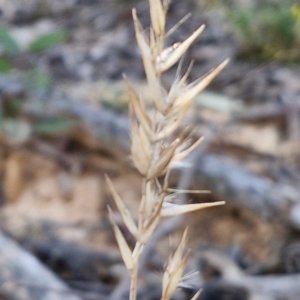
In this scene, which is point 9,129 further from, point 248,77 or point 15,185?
point 248,77

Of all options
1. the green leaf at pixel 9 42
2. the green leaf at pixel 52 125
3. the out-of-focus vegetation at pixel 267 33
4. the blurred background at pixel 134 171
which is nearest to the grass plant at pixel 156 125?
the blurred background at pixel 134 171

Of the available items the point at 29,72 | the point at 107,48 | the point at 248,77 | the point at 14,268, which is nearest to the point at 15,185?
the point at 29,72

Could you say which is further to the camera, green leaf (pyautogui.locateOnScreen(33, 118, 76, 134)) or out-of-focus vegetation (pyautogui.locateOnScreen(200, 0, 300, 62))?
out-of-focus vegetation (pyautogui.locateOnScreen(200, 0, 300, 62))

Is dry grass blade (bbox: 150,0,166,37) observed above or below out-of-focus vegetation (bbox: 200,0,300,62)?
above

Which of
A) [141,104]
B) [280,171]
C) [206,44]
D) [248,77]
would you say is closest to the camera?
[141,104]

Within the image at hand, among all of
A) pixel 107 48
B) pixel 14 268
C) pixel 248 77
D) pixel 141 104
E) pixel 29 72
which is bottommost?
pixel 248 77

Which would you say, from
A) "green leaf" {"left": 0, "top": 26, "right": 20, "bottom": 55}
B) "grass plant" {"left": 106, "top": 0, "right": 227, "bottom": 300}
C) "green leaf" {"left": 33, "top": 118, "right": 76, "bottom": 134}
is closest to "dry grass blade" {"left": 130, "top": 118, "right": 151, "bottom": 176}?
"grass plant" {"left": 106, "top": 0, "right": 227, "bottom": 300}

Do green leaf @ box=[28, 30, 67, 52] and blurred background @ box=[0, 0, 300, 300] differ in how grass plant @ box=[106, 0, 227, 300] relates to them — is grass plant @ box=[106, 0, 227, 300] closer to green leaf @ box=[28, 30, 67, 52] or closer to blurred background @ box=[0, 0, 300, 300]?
blurred background @ box=[0, 0, 300, 300]
